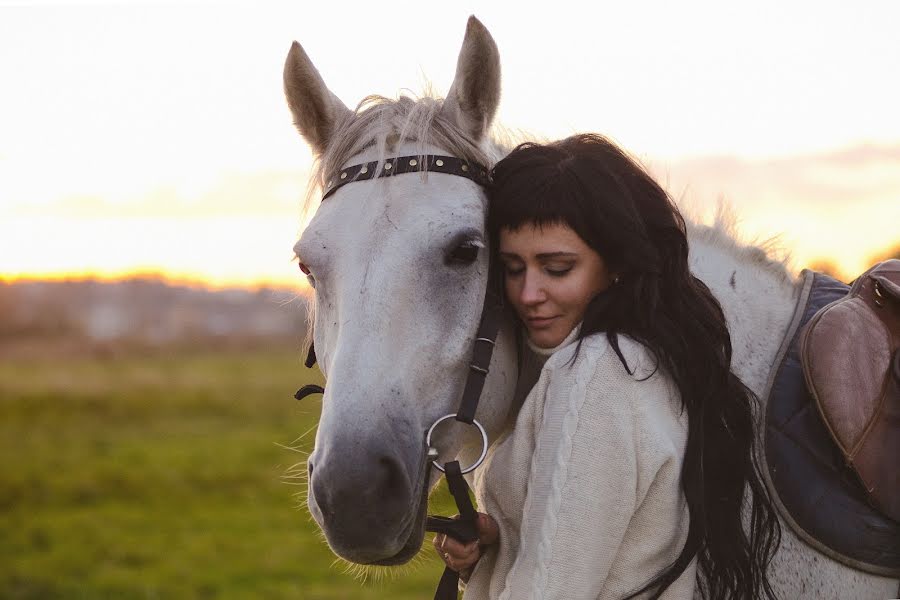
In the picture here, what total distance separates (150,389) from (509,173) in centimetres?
2613

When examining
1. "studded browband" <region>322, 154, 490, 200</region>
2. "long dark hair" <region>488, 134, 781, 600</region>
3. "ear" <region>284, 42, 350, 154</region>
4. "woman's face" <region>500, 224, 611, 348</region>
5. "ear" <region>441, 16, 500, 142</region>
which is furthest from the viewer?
"ear" <region>284, 42, 350, 154</region>

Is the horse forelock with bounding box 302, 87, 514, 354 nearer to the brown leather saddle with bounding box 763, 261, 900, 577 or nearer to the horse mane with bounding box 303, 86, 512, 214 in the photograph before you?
the horse mane with bounding box 303, 86, 512, 214

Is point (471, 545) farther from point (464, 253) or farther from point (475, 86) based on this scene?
point (475, 86)

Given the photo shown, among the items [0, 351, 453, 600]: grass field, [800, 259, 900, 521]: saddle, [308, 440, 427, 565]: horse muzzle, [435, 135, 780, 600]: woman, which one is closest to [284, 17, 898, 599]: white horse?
[308, 440, 427, 565]: horse muzzle

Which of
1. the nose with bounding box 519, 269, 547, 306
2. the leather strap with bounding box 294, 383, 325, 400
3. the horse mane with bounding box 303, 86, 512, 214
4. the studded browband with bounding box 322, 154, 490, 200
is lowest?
the leather strap with bounding box 294, 383, 325, 400

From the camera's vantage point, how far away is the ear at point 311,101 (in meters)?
2.89

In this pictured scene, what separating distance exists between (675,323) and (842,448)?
556 millimetres

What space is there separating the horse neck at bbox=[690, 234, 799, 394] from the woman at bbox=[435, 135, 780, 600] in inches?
9.4

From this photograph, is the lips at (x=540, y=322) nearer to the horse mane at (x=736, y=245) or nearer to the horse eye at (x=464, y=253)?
the horse eye at (x=464, y=253)

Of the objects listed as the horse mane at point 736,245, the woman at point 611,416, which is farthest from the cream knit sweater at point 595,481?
the horse mane at point 736,245

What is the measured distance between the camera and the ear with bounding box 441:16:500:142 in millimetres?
2709

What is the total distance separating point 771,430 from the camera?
2479mm

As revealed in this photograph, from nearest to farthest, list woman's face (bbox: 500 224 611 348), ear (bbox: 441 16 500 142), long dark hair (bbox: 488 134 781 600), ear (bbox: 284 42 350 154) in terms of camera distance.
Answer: long dark hair (bbox: 488 134 781 600), woman's face (bbox: 500 224 611 348), ear (bbox: 441 16 500 142), ear (bbox: 284 42 350 154)

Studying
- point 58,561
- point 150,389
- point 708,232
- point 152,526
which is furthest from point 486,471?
point 150,389
